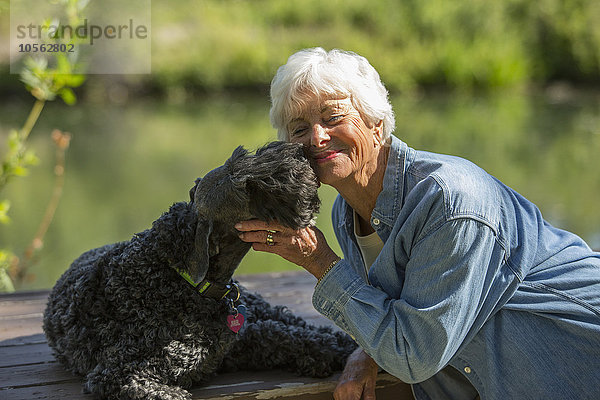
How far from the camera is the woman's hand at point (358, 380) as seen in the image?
2205 mm

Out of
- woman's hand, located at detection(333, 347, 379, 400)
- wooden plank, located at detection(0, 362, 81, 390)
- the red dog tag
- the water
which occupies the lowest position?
the water

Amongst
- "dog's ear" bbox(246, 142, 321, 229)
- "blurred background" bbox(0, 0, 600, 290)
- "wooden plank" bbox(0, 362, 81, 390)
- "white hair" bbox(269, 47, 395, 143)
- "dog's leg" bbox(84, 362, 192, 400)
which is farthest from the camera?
"blurred background" bbox(0, 0, 600, 290)

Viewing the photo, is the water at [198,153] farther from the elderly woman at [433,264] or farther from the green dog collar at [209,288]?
the elderly woman at [433,264]

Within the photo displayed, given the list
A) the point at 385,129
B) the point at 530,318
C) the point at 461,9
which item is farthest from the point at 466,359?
the point at 461,9

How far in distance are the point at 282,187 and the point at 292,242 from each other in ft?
0.66

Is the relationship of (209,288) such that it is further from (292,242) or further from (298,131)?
(298,131)

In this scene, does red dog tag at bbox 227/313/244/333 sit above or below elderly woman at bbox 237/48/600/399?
below

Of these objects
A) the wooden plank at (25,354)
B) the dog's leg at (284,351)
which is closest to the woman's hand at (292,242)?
the dog's leg at (284,351)

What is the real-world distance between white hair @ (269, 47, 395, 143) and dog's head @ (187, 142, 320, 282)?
0.74 feet

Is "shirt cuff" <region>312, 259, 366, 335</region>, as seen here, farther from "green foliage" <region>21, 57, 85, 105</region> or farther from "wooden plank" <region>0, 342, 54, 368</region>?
"green foliage" <region>21, 57, 85, 105</region>

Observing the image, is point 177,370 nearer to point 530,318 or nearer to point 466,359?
point 466,359

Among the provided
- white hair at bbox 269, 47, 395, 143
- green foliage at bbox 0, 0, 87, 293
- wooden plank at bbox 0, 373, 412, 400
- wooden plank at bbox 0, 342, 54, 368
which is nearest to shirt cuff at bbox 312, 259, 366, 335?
wooden plank at bbox 0, 373, 412, 400

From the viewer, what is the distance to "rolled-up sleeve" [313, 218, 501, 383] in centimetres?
183

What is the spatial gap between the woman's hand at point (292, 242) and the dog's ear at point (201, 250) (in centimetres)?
10
